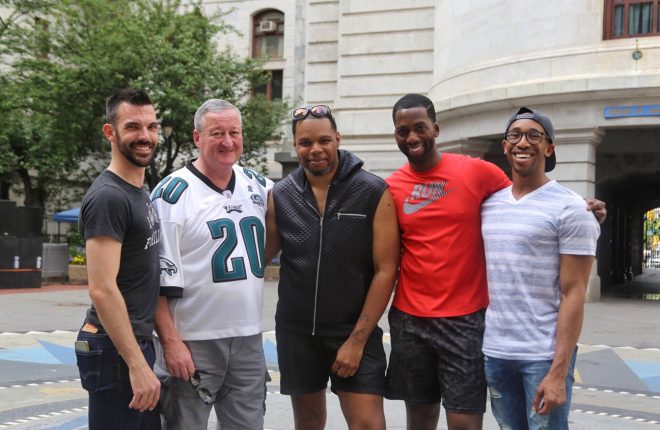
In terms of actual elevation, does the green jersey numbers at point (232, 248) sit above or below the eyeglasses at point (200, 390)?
above

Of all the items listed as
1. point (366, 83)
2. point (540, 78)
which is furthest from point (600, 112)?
point (366, 83)

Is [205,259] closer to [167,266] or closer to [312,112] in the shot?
[167,266]

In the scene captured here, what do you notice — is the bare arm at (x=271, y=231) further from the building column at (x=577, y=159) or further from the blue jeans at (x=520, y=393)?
the building column at (x=577, y=159)

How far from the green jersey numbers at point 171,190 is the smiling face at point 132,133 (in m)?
0.39

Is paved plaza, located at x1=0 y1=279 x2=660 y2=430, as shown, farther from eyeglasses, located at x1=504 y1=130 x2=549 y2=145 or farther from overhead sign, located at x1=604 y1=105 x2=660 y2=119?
overhead sign, located at x1=604 y1=105 x2=660 y2=119

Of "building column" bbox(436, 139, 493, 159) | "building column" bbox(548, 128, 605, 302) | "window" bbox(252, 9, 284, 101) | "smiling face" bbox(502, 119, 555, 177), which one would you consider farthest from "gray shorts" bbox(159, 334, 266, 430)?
"window" bbox(252, 9, 284, 101)

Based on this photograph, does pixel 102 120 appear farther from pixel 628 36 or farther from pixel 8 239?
pixel 628 36

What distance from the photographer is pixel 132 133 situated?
350cm

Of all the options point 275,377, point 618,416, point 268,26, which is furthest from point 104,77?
point 618,416

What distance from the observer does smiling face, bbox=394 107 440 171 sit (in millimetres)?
4074

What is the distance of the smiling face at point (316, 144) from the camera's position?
406cm

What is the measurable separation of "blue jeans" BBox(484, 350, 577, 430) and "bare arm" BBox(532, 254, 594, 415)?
6 cm

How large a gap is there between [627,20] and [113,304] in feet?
49.5

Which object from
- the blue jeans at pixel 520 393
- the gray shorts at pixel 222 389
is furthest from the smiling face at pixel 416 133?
the gray shorts at pixel 222 389
